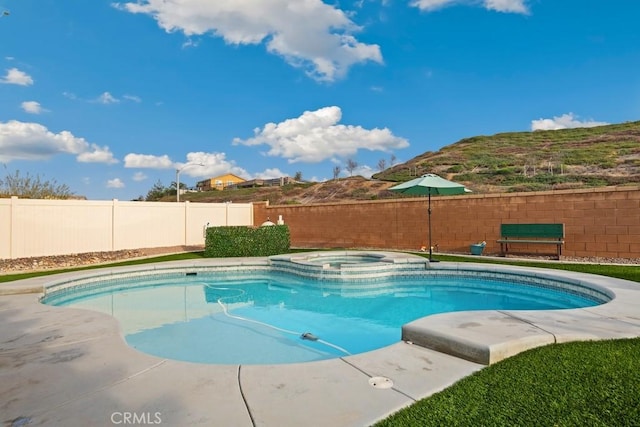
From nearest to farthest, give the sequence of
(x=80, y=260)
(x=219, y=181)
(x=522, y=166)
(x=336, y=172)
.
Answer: (x=80, y=260) → (x=522, y=166) → (x=336, y=172) → (x=219, y=181)

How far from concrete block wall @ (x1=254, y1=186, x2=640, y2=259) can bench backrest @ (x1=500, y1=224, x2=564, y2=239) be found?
0.34m

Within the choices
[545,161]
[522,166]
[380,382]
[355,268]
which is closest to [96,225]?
[355,268]

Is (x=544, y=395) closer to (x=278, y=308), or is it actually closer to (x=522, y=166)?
(x=278, y=308)

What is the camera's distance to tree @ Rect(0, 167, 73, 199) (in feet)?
48.3

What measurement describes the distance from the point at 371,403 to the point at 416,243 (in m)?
11.5

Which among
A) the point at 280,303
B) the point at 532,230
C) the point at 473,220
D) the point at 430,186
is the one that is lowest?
the point at 280,303

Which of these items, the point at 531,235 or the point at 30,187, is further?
the point at 30,187

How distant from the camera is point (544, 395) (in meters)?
2.30

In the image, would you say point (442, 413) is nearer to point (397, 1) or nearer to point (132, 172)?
point (397, 1)

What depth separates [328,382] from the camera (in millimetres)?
2670

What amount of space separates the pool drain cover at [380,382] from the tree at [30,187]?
1719cm

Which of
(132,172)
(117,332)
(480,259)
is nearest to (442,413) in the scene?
(117,332)

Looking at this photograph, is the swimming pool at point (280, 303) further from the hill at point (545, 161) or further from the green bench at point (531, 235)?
the hill at point (545, 161)

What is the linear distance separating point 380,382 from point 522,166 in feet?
103
